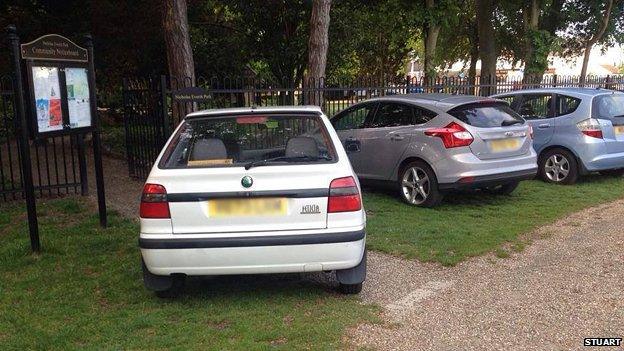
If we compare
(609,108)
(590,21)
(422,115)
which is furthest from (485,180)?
(590,21)

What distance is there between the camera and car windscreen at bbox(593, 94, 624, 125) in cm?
958

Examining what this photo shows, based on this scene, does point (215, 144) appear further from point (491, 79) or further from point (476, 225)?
point (491, 79)

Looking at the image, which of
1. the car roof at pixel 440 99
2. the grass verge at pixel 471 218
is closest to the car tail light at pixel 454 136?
the car roof at pixel 440 99

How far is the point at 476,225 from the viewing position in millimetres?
7262

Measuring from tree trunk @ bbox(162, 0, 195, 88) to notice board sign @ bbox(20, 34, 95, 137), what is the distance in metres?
3.40

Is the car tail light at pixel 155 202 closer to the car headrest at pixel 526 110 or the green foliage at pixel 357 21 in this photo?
the car headrest at pixel 526 110

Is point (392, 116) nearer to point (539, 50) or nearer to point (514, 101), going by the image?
point (514, 101)

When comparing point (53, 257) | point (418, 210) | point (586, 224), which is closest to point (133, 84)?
point (53, 257)

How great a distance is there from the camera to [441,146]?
25.7ft

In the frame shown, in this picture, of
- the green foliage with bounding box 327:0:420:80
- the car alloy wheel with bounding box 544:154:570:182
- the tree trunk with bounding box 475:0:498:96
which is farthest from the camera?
the tree trunk with bounding box 475:0:498:96

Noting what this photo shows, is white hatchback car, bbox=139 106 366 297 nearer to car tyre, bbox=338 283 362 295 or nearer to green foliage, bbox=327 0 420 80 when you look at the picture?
car tyre, bbox=338 283 362 295

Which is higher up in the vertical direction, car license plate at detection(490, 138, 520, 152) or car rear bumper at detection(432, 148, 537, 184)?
car license plate at detection(490, 138, 520, 152)

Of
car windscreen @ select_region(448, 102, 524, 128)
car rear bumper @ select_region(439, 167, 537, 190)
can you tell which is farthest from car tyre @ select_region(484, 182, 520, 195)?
car windscreen @ select_region(448, 102, 524, 128)

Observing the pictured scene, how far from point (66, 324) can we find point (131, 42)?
1241 cm
